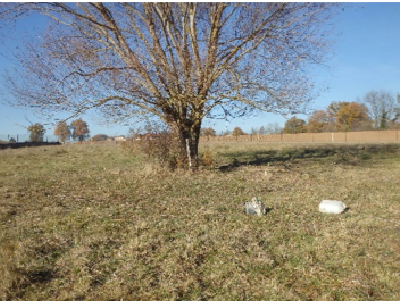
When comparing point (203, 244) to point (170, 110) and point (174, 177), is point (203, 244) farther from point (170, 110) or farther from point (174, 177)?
point (170, 110)

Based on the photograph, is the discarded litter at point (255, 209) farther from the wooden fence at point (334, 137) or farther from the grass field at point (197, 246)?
the wooden fence at point (334, 137)

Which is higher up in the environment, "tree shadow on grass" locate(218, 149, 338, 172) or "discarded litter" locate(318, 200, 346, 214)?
"tree shadow on grass" locate(218, 149, 338, 172)

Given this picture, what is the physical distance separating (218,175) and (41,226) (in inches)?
195

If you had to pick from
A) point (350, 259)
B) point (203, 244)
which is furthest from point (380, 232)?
point (203, 244)

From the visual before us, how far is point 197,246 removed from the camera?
361cm

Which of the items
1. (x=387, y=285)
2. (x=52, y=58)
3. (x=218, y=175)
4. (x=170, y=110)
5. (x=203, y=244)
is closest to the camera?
(x=387, y=285)

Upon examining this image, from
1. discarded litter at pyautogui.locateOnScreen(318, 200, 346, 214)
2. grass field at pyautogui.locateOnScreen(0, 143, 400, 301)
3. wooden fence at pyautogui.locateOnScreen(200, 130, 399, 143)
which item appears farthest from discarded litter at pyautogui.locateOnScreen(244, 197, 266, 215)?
wooden fence at pyautogui.locateOnScreen(200, 130, 399, 143)

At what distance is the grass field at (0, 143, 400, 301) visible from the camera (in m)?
2.79

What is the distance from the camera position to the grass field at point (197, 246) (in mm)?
2785

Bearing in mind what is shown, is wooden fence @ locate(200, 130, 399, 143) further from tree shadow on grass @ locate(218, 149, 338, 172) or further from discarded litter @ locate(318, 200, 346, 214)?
discarded litter @ locate(318, 200, 346, 214)

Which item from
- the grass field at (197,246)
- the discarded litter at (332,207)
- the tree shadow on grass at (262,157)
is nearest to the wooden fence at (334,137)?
the tree shadow on grass at (262,157)

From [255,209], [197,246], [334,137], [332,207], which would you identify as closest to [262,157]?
[332,207]

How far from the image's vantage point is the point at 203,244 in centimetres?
367

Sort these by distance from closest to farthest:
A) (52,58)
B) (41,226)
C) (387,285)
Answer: (387,285) < (41,226) < (52,58)
